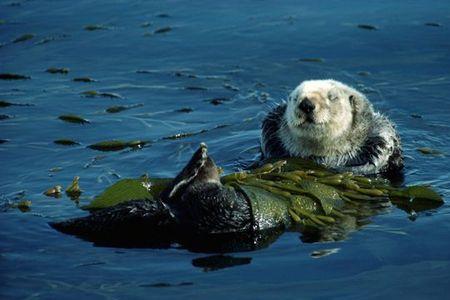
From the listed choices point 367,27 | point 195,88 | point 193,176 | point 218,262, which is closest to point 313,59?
point 367,27

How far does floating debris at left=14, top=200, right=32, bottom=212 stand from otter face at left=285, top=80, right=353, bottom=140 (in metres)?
1.93

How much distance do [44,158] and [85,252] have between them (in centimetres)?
230

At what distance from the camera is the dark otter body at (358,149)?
7.02 meters

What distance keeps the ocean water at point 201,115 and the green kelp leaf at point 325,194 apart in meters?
0.26

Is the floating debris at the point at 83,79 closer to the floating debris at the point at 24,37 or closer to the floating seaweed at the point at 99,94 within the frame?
the floating seaweed at the point at 99,94

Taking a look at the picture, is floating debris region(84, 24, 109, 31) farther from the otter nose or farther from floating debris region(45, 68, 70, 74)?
the otter nose

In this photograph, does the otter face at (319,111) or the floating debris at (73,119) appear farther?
the floating debris at (73,119)

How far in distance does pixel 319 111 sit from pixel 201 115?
7.04ft

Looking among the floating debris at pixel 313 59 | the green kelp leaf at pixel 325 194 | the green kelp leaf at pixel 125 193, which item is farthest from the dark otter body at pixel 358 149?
the floating debris at pixel 313 59

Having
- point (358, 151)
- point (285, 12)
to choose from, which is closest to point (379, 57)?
point (285, 12)

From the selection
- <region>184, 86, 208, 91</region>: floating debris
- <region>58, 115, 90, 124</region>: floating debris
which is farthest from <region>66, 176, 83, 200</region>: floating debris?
<region>184, 86, 208, 91</region>: floating debris

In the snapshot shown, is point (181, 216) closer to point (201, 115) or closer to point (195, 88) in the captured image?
point (201, 115)

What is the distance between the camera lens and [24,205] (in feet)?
20.4

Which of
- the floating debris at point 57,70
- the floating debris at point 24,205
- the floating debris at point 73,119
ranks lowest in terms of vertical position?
the floating debris at point 73,119
